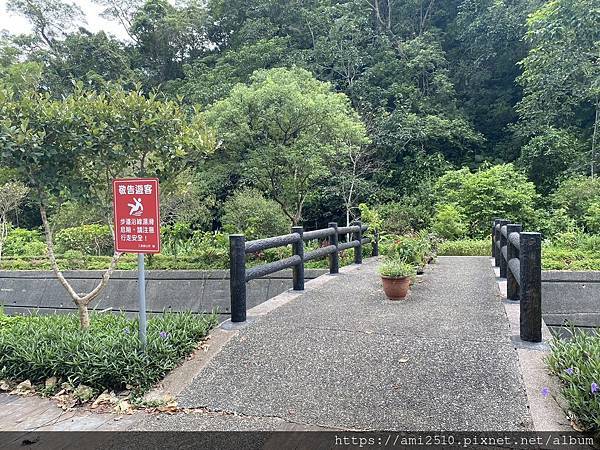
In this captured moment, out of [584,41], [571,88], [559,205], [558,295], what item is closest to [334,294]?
[558,295]

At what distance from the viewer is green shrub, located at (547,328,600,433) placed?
2.25 meters

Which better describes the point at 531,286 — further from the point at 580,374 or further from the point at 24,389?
the point at 24,389

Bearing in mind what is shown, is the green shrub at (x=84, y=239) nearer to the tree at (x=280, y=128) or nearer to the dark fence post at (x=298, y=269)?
the tree at (x=280, y=128)

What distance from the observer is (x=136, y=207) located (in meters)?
3.55

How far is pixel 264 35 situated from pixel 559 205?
13.1 m

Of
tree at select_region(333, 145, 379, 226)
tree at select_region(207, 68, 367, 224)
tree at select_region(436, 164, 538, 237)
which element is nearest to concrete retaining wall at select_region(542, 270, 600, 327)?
tree at select_region(207, 68, 367, 224)

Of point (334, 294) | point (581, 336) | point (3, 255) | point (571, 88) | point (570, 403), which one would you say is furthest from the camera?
point (571, 88)

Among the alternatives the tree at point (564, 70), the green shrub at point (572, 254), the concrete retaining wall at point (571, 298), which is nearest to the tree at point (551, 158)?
the tree at point (564, 70)

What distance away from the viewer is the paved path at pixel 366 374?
259 centimetres

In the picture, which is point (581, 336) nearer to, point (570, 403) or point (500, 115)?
point (570, 403)

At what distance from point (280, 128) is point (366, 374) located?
7896mm

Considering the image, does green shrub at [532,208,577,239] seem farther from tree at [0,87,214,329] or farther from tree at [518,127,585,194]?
tree at [0,87,214,329]

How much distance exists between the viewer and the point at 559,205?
547 inches

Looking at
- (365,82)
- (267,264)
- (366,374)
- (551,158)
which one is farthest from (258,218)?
(551,158)
